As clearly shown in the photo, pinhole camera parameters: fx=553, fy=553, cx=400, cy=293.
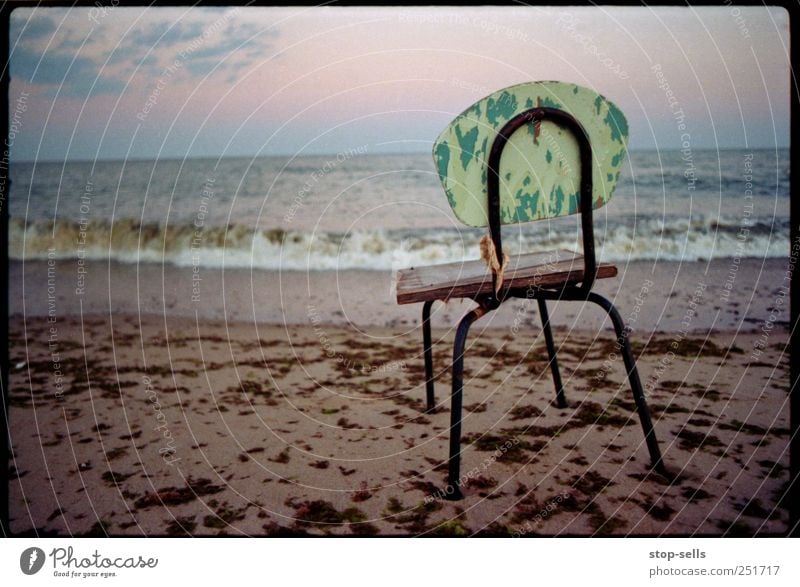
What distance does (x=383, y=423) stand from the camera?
9.66ft

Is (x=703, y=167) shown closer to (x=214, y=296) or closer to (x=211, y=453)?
(x=214, y=296)

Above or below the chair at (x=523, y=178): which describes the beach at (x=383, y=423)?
below

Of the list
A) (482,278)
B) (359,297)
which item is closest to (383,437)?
(482,278)

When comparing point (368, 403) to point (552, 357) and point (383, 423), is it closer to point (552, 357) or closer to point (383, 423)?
point (383, 423)

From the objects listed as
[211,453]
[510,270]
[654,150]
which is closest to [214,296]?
[211,453]

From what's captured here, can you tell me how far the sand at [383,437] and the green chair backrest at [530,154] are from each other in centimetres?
115

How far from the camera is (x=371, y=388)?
342 cm

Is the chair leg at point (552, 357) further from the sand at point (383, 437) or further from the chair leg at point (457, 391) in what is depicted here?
the chair leg at point (457, 391)

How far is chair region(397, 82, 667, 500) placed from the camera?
6.25 ft

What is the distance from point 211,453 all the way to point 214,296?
3375 millimetres

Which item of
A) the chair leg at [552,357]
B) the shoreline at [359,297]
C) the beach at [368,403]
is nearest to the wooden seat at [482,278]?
the chair leg at [552,357]

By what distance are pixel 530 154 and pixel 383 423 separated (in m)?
1.63

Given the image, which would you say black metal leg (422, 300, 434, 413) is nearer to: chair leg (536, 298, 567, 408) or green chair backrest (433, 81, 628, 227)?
chair leg (536, 298, 567, 408)

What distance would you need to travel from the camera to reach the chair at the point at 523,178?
6.25 ft
